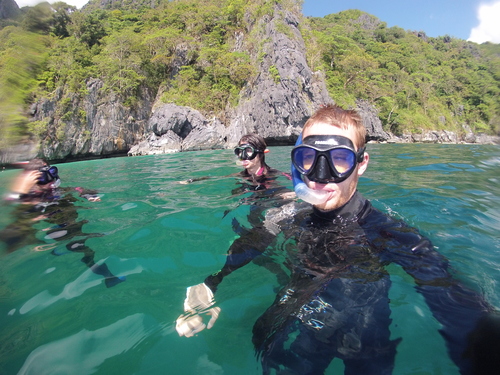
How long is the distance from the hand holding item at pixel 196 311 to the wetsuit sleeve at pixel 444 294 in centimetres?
117

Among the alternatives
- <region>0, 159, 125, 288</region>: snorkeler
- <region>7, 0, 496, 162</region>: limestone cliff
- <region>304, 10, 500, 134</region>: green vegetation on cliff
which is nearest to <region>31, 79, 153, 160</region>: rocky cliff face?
<region>7, 0, 496, 162</region>: limestone cliff

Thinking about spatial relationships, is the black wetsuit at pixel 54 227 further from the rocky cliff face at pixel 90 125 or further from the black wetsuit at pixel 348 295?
the rocky cliff face at pixel 90 125

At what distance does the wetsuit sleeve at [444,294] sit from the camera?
1022 millimetres

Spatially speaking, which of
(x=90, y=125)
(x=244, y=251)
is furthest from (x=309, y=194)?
(x=90, y=125)

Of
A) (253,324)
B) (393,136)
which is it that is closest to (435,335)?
(253,324)

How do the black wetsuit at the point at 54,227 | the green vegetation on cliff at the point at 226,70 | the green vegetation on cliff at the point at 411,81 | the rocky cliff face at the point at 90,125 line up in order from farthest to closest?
the green vegetation on cliff at the point at 411,81 < the green vegetation on cliff at the point at 226,70 < the rocky cliff face at the point at 90,125 < the black wetsuit at the point at 54,227

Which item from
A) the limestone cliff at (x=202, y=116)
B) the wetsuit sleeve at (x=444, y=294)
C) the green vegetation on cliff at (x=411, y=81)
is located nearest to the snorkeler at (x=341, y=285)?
the wetsuit sleeve at (x=444, y=294)

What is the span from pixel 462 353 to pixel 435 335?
256 mm

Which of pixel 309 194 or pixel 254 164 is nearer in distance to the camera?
pixel 309 194

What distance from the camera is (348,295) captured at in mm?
1386

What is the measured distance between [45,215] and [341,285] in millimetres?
3923

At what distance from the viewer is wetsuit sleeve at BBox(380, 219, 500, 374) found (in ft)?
3.35

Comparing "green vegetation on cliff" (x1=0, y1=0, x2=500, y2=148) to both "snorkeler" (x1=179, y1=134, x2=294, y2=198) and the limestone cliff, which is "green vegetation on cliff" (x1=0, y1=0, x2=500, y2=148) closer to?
the limestone cliff

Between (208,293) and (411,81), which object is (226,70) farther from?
(411,81)
